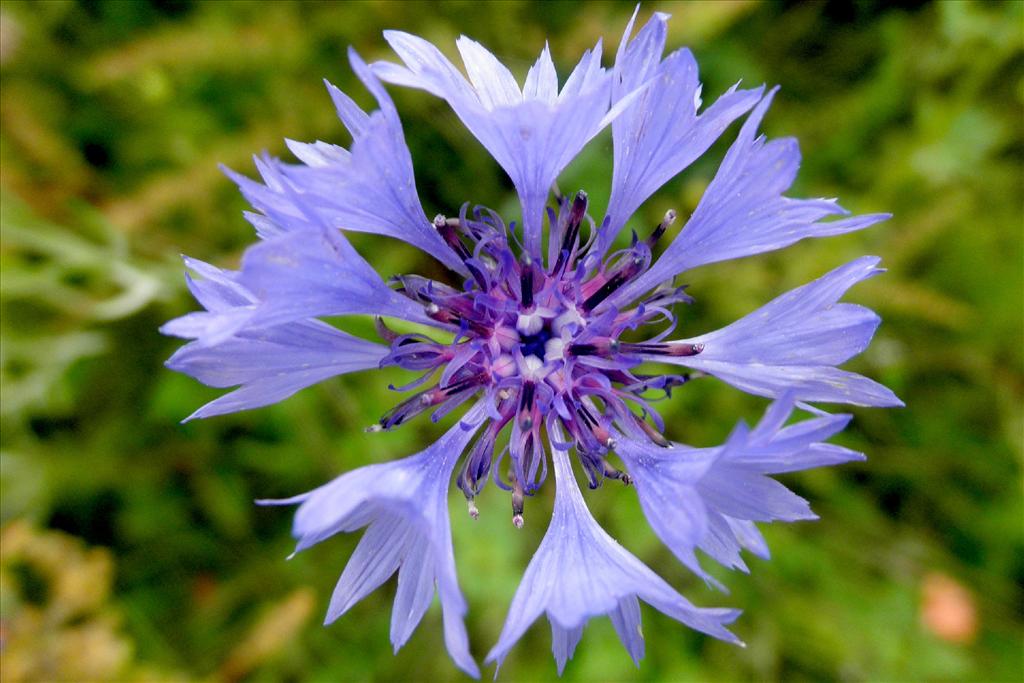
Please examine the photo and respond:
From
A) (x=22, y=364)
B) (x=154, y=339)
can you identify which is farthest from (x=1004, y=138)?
(x=22, y=364)

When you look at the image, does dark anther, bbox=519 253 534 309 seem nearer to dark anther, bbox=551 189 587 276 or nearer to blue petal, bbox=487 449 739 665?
dark anther, bbox=551 189 587 276

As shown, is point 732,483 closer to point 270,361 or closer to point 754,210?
point 754,210

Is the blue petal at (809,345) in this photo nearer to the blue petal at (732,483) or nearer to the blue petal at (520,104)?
the blue petal at (732,483)

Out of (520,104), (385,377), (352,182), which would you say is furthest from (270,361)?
(385,377)

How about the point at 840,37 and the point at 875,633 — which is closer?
the point at 875,633

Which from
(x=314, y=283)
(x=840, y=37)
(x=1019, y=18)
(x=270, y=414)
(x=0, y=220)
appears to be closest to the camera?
(x=314, y=283)

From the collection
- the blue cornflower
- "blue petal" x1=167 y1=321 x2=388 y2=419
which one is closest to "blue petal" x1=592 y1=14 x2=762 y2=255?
the blue cornflower

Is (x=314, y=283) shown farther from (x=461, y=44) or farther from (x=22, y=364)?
(x=22, y=364)
